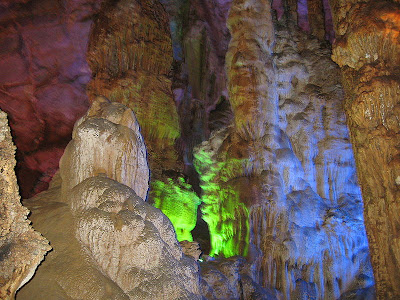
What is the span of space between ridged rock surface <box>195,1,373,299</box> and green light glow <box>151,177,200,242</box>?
3.12ft

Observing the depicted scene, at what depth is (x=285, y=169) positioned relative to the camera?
→ 25.9 feet

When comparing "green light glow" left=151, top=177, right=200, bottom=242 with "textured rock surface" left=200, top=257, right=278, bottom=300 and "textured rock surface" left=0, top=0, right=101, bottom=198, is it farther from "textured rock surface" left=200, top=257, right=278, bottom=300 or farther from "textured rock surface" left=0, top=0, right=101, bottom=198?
"textured rock surface" left=0, top=0, right=101, bottom=198

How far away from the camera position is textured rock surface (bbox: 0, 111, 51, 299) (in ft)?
8.50

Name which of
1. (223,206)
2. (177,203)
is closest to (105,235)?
(223,206)

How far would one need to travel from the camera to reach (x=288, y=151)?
7.98m

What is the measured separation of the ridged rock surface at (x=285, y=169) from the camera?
23.8ft

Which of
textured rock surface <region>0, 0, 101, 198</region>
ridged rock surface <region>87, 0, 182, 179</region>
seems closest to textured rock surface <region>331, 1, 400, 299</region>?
ridged rock surface <region>87, 0, 182, 179</region>

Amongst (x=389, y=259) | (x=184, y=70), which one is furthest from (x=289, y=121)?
(x=184, y=70)

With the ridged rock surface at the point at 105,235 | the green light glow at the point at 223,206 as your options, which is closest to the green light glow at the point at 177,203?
the green light glow at the point at 223,206

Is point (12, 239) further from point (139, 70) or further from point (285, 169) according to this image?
point (139, 70)

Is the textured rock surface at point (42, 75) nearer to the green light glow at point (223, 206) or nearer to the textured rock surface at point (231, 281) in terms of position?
the green light glow at point (223, 206)

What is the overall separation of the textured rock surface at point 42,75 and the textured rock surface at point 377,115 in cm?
699

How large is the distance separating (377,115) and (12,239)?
482cm

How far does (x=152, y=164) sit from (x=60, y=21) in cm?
438
